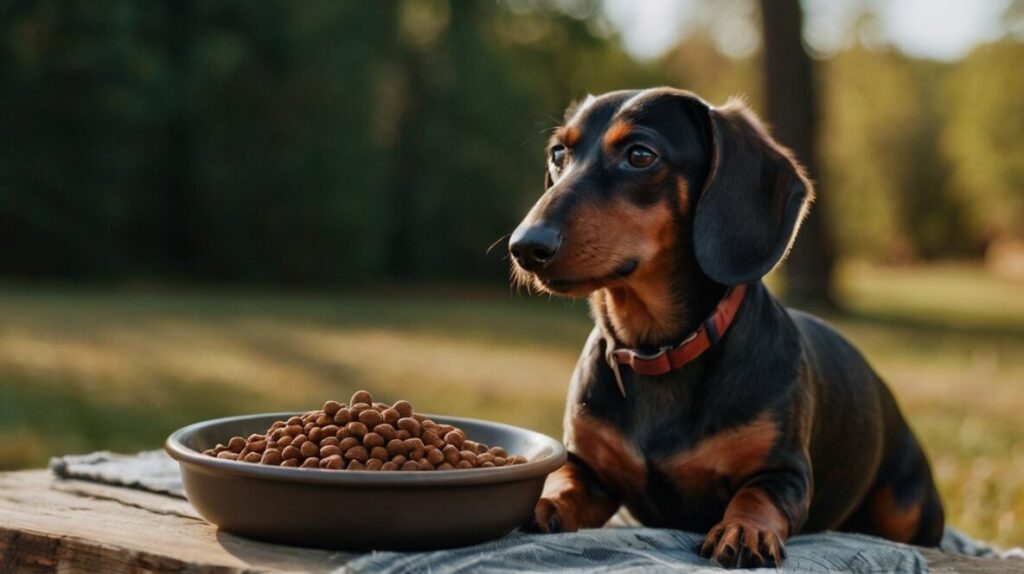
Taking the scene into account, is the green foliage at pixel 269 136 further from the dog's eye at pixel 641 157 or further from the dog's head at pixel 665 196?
the dog's eye at pixel 641 157

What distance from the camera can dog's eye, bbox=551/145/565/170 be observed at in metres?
3.51

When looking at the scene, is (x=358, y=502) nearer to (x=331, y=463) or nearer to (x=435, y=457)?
(x=331, y=463)

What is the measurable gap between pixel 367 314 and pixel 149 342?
535 centimetres

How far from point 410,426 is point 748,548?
875 mm

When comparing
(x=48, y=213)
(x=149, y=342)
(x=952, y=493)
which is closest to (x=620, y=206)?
(x=952, y=493)

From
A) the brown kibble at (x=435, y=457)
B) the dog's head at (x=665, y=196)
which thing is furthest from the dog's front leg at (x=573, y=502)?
the dog's head at (x=665, y=196)

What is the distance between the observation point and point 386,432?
2961 millimetres

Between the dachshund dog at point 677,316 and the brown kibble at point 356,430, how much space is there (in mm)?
536

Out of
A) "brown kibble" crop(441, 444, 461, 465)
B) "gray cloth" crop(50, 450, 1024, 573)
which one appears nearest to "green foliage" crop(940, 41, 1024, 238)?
"gray cloth" crop(50, 450, 1024, 573)

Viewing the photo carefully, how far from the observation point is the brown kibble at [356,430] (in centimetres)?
296

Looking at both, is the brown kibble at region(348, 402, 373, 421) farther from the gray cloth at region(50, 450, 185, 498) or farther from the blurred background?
the blurred background

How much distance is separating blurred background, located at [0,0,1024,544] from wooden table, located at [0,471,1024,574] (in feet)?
13.4

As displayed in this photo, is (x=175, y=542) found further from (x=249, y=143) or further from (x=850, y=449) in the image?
(x=249, y=143)

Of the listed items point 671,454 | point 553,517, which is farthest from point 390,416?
point 671,454
